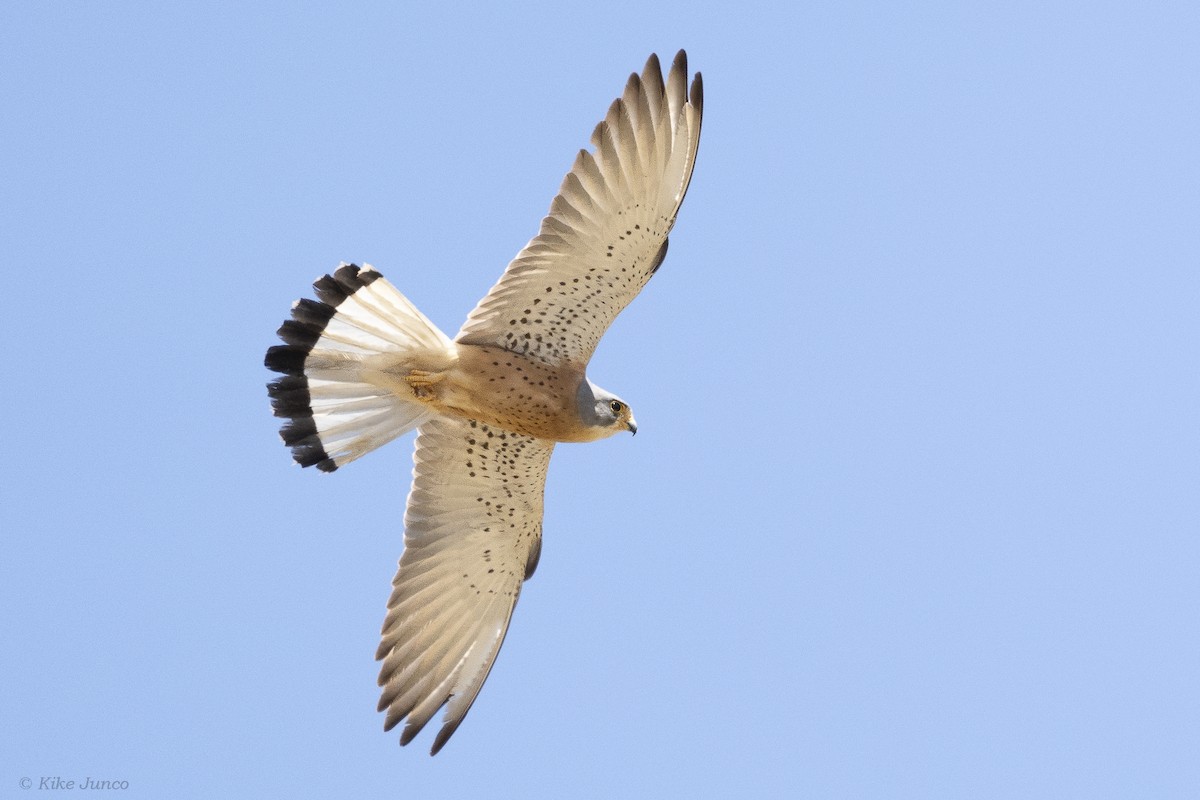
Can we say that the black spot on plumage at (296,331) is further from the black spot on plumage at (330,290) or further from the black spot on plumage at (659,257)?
the black spot on plumage at (659,257)

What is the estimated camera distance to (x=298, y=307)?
9.68 meters

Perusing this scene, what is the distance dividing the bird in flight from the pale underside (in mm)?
10

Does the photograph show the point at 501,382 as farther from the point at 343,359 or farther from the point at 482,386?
the point at 343,359

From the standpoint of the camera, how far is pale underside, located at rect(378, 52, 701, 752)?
924 cm

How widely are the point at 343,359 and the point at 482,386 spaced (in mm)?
938

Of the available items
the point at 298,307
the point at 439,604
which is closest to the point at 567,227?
the point at 298,307

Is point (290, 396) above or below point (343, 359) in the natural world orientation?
below

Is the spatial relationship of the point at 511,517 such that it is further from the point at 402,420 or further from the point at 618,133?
the point at 618,133

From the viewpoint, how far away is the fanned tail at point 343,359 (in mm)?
9625

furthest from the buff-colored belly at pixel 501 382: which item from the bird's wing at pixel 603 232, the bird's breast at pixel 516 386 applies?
the bird's wing at pixel 603 232

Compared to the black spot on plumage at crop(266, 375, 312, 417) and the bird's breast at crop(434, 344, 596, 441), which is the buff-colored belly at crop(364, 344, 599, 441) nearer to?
the bird's breast at crop(434, 344, 596, 441)

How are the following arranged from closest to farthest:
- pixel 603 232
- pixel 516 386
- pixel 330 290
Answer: pixel 603 232 → pixel 330 290 → pixel 516 386

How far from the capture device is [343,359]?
986 centimetres

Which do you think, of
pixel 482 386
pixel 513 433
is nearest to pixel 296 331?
pixel 482 386
